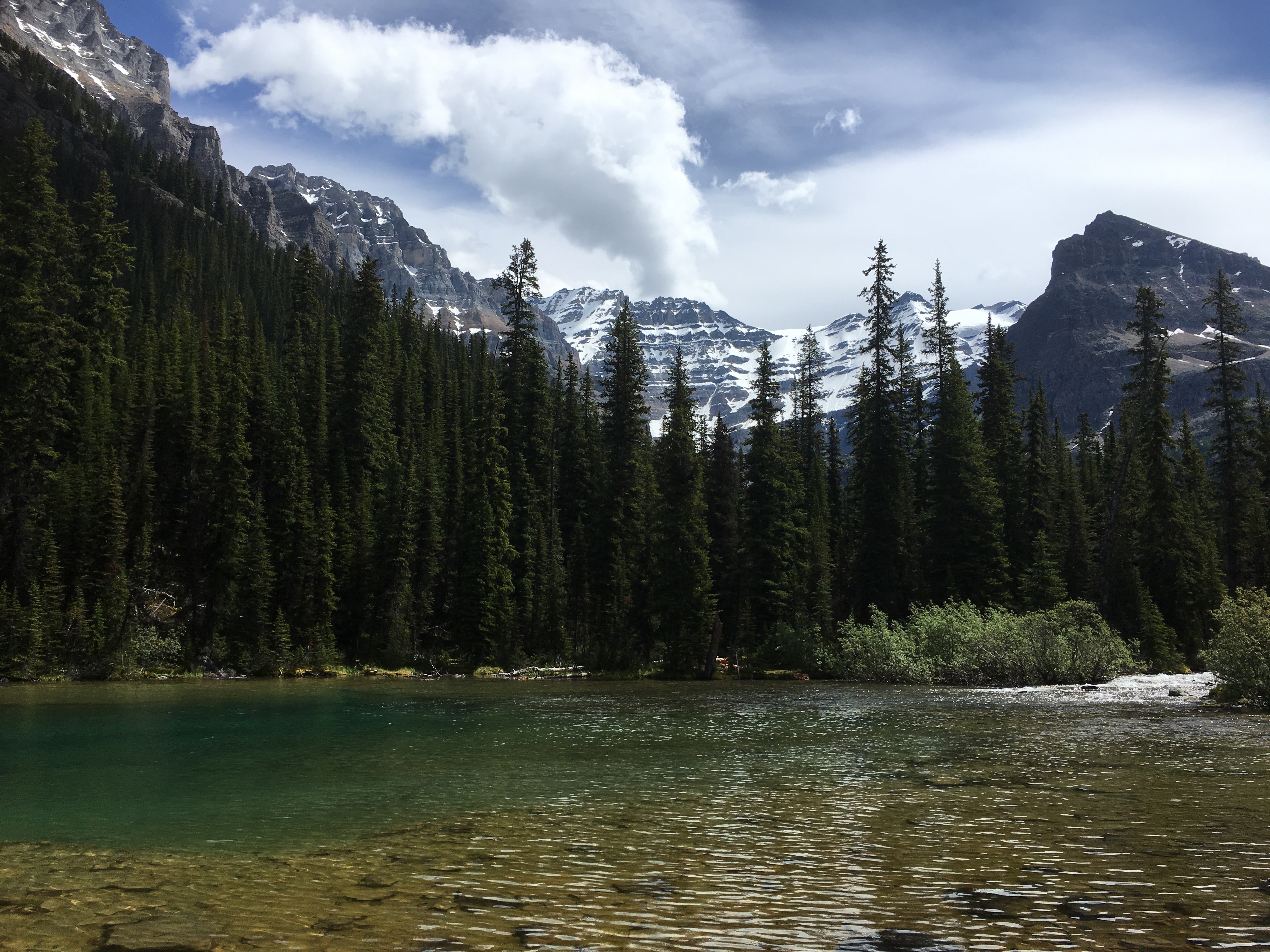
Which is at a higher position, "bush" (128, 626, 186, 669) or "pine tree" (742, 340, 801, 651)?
"pine tree" (742, 340, 801, 651)

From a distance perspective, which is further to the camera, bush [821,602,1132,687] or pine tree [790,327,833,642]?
pine tree [790,327,833,642]

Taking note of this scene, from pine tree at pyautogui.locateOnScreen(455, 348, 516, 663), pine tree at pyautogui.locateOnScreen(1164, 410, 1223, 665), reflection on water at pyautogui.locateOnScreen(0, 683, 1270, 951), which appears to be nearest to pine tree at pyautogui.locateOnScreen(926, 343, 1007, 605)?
pine tree at pyautogui.locateOnScreen(1164, 410, 1223, 665)

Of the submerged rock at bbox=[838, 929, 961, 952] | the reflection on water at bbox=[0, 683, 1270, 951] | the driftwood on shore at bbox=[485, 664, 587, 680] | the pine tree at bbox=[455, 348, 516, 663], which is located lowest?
the driftwood on shore at bbox=[485, 664, 587, 680]

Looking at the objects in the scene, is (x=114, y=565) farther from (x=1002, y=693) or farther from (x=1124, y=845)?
(x=1124, y=845)

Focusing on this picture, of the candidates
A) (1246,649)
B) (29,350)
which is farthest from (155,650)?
(1246,649)

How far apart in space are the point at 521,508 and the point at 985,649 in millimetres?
33744

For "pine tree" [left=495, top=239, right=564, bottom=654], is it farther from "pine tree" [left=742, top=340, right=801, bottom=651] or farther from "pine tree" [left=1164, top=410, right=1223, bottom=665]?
"pine tree" [left=1164, top=410, right=1223, bottom=665]

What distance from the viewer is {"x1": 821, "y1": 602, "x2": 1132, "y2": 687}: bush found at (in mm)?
36938

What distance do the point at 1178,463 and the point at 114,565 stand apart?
64.9m

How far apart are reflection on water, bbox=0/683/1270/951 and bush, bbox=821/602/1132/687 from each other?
48.8 feet

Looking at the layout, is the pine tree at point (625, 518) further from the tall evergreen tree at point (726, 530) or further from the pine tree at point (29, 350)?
the pine tree at point (29, 350)

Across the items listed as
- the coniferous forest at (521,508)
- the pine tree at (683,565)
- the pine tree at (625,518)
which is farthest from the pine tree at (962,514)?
the pine tree at (625,518)

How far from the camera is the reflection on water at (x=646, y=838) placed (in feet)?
23.9

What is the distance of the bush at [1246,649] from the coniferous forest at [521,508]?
56.8ft
